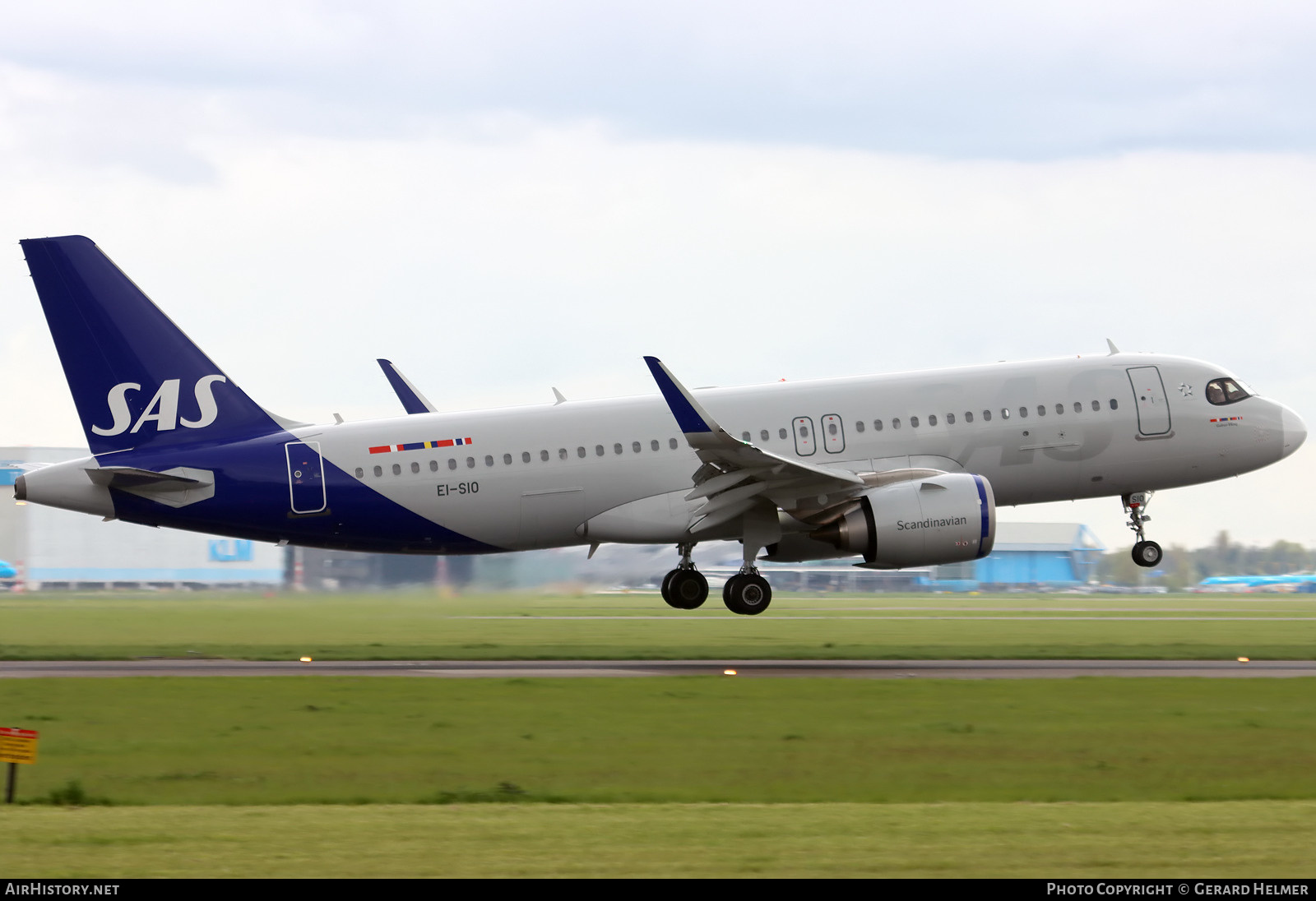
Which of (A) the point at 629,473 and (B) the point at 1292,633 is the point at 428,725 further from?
(B) the point at 1292,633

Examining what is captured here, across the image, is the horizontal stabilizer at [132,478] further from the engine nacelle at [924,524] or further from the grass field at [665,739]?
the engine nacelle at [924,524]

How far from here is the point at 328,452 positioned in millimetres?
33875

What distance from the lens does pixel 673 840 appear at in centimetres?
1349

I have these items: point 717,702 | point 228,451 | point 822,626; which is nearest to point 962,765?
point 717,702

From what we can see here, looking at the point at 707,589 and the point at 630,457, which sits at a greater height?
the point at 630,457

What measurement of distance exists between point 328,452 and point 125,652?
644 cm

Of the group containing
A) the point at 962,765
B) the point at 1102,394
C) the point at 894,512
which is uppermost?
the point at 1102,394

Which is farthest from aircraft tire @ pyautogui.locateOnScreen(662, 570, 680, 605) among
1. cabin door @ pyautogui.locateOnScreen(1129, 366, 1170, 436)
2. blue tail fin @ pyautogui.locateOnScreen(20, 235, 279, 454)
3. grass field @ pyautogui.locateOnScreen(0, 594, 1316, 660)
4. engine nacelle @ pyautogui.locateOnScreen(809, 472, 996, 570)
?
cabin door @ pyautogui.locateOnScreen(1129, 366, 1170, 436)

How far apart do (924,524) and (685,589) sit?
6.91 m

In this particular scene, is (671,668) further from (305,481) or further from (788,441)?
(305,481)

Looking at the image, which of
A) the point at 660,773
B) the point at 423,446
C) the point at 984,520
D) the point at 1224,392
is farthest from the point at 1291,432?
the point at 660,773

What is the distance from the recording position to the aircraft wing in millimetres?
31219

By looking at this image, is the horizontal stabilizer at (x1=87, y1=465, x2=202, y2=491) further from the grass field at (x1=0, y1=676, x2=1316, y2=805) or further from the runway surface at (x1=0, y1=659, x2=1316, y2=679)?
the grass field at (x1=0, y1=676, x2=1316, y2=805)

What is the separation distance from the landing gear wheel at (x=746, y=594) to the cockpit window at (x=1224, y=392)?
1179 centimetres
